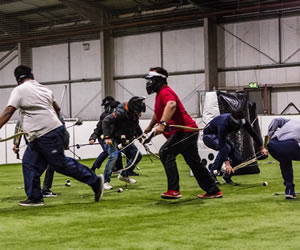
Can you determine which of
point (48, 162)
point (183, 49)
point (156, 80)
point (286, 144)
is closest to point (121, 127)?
point (156, 80)

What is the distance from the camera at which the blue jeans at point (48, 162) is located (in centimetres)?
741

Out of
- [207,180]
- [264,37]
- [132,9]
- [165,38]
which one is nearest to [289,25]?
[264,37]

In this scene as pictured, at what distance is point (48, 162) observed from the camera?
24.8ft

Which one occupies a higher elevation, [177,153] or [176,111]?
[176,111]

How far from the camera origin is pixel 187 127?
771 centimetres

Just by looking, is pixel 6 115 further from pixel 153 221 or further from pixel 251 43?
pixel 251 43

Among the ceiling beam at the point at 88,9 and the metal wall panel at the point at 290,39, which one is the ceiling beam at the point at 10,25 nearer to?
the ceiling beam at the point at 88,9

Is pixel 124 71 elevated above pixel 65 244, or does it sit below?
above

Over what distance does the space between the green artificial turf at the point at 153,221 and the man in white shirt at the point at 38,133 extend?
0.46m

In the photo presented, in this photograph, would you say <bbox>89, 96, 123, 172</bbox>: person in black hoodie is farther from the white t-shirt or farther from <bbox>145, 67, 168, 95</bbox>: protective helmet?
the white t-shirt

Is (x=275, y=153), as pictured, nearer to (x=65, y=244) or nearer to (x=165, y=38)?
(x=65, y=244)

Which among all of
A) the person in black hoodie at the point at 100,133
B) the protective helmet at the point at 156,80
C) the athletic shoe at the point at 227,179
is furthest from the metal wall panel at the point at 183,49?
the protective helmet at the point at 156,80

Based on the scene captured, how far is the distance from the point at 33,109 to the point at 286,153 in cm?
341

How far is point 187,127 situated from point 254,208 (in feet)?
4.70
